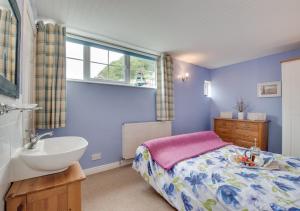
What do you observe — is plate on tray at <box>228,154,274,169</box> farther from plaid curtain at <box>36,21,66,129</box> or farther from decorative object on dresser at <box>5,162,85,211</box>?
plaid curtain at <box>36,21,66,129</box>

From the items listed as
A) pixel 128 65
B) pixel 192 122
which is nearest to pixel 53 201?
pixel 128 65

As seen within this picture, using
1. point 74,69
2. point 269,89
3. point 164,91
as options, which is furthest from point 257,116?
point 74,69

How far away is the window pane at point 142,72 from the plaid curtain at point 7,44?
2184 mm

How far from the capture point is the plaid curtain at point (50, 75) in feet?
6.57

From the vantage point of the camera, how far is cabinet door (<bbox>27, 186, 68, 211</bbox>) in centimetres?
87

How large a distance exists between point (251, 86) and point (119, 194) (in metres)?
3.79

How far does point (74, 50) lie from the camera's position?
248cm

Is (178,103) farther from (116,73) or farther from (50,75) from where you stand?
(50,75)

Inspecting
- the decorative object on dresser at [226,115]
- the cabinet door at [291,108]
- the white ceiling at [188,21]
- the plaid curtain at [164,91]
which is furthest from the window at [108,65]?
the cabinet door at [291,108]

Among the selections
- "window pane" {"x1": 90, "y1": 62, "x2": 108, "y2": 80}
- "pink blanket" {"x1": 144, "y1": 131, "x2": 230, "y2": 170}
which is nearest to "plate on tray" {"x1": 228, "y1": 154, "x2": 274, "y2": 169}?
"pink blanket" {"x1": 144, "y1": 131, "x2": 230, "y2": 170}

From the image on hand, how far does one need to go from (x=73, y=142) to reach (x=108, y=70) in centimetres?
173

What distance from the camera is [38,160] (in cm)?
91

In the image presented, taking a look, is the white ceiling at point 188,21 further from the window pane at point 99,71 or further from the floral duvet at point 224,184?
the floral duvet at point 224,184

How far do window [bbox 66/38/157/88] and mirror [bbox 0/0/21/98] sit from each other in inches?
56.4
